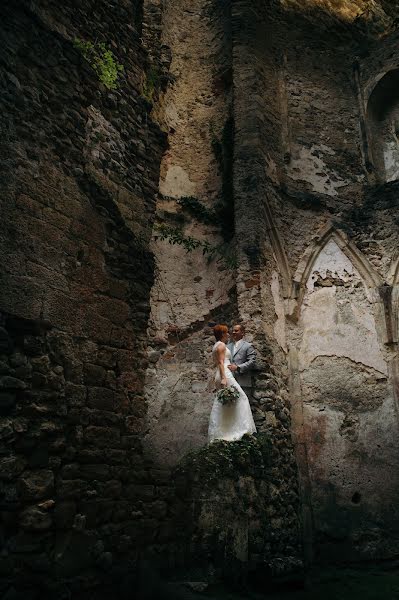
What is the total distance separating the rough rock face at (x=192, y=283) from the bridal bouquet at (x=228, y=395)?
1.75 ft

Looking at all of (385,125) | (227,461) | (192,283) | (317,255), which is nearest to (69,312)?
(227,461)

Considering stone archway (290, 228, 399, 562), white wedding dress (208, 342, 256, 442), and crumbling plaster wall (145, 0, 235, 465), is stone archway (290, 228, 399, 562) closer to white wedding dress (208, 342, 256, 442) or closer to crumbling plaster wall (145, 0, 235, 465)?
crumbling plaster wall (145, 0, 235, 465)

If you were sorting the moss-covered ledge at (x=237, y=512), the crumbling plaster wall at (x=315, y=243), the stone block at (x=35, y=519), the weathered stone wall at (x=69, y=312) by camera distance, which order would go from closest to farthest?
the stone block at (x=35, y=519)
the weathered stone wall at (x=69, y=312)
the moss-covered ledge at (x=237, y=512)
the crumbling plaster wall at (x=315, y=243)

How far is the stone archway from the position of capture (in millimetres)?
6434

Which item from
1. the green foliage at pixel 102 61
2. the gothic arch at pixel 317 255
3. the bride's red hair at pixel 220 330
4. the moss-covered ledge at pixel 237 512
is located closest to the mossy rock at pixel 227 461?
the moss-covered ledge at pixel 237 512

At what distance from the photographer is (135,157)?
591 cm

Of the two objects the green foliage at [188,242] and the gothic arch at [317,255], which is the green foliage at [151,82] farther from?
the gothic arch at [317,255]

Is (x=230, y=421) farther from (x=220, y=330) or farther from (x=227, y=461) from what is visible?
(x=220, y=330)

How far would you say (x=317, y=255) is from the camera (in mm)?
8227

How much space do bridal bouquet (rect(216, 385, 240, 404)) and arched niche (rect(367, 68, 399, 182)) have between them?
20.7 feet

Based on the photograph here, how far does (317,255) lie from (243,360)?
2872 mm

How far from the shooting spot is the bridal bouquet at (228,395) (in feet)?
17.5

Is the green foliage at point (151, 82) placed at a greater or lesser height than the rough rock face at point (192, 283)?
greater

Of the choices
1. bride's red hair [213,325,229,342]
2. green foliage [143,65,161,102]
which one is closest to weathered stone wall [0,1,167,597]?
bride's red hair [213,325,229,342]
